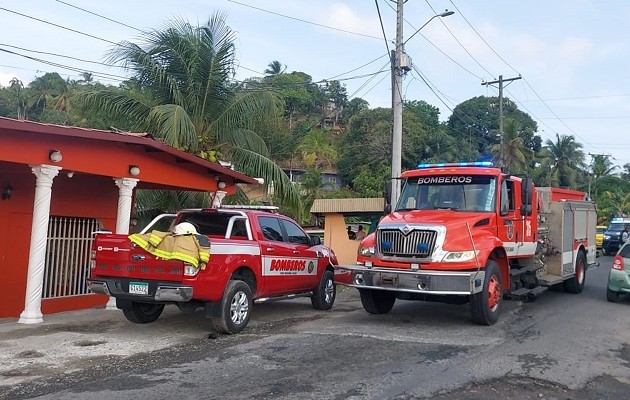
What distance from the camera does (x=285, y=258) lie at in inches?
409

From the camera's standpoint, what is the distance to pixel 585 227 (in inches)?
594

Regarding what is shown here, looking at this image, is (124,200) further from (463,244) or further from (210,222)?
(463,244)

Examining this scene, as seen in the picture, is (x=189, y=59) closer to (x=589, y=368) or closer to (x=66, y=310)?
(x=66, y=310)

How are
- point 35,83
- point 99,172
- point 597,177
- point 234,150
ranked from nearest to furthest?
point 99,172 → point 234,150 → point 35,83 → point 597,177

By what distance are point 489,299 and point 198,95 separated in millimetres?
9625

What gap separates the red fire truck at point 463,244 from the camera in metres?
9.26

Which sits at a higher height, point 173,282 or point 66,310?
point 173,282

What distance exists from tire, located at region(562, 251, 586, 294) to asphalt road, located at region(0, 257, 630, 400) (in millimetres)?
3351

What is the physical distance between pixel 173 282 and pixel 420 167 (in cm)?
541

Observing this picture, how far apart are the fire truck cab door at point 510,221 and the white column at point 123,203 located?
688 centimetres

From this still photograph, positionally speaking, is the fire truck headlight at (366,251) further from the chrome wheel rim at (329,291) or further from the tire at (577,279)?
the tire at (577,279)

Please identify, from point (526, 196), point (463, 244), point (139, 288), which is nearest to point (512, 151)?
point (526, 196)

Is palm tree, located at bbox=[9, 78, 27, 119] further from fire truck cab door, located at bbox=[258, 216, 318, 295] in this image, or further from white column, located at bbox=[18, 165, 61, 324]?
fire truck cab door, located at bbox=[258, 216, 318, 295]

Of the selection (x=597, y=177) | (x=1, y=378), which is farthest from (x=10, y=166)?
(x=597, y=177)
